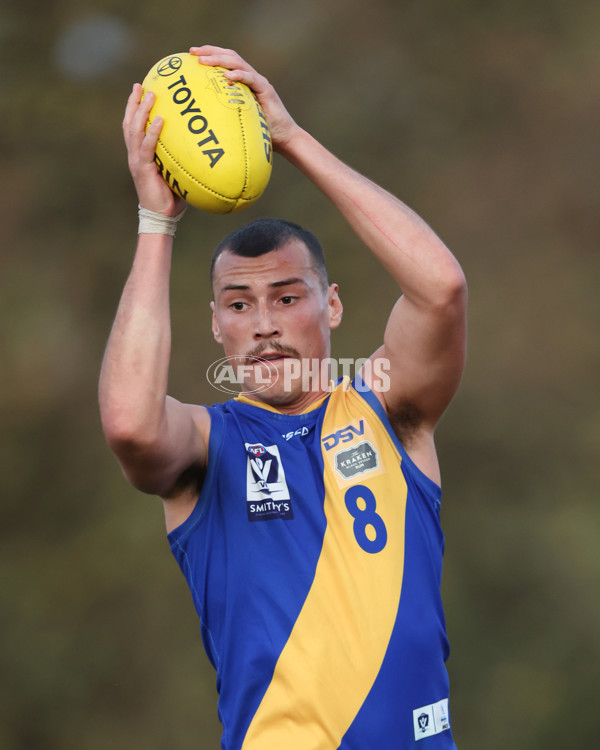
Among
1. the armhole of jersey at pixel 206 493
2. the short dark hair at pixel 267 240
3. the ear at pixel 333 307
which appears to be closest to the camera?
the armhole of jersey at pixel 206 493

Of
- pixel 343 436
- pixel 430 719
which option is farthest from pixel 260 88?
pixel 430 719

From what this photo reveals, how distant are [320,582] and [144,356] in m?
0.59

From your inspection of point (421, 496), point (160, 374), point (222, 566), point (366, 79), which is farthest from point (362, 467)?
point (366, 79)

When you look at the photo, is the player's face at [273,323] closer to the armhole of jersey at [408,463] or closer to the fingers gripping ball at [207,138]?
the armhole of jersey at [408,463]

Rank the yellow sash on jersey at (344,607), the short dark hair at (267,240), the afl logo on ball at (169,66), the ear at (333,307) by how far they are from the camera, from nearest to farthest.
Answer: the yellow sash on jersey at (344,607) < the afl logo on ball at (169,66) < the short dark hair at (267,240) < the ear at (333,307)

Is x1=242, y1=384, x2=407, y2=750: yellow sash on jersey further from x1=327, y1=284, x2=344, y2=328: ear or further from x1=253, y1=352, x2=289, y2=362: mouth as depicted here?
x1=327, y1=284, x2=344, y2=328: ear

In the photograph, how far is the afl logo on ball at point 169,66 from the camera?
193 cm

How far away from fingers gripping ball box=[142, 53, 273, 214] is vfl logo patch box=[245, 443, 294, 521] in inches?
21.5

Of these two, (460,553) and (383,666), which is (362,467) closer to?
(383,666)

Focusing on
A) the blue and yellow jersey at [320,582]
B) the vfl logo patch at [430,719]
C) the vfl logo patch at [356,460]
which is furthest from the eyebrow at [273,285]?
the vfl logo patch at [430,719]

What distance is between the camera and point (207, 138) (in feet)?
6.09

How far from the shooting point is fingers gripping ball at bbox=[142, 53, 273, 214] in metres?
1.86

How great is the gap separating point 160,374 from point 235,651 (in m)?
0.59

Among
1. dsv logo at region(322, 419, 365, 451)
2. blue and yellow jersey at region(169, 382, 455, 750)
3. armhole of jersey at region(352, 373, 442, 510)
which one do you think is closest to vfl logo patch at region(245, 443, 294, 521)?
blue and yellow jersey at region(169, 382, 455, 750)
